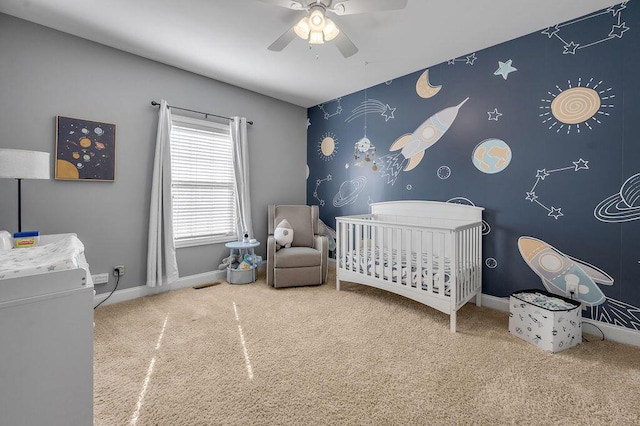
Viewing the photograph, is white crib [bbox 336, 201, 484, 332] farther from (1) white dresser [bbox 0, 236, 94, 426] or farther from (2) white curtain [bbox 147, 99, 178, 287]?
(1) white dresser [bbox 0, 236, 94, 426]

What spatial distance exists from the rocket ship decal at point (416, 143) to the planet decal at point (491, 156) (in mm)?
419

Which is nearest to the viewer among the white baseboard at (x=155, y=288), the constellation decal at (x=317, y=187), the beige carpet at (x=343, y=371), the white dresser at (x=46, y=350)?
the white dresser at (x=46, y=350)

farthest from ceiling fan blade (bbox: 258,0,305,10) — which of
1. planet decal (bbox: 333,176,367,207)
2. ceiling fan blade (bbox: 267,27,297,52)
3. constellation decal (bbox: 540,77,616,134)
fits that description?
planet decal (bbox: 333,176,367,207)

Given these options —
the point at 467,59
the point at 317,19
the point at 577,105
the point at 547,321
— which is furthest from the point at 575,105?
the point at 317,19

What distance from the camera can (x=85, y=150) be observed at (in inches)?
98.7

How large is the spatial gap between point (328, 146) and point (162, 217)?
2391 millimetres

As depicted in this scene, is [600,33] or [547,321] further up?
[600,33]

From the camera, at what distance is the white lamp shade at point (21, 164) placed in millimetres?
1662

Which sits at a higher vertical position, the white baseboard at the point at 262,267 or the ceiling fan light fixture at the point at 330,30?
the ceiling fan light fixture at the point at 330,30

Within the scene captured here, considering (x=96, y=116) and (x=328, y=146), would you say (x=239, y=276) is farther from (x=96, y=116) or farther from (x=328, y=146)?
(x=328, y=146)

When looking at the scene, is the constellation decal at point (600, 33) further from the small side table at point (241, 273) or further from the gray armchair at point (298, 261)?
the small side table at point (241, 273)

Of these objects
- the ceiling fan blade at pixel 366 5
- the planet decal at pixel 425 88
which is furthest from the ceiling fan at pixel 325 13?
the planet decal at pixel 425 88

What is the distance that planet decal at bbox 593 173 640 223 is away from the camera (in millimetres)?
1995

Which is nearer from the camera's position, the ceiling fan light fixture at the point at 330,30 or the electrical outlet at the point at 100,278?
the ceiling fan light fixture at the point at 330,30
